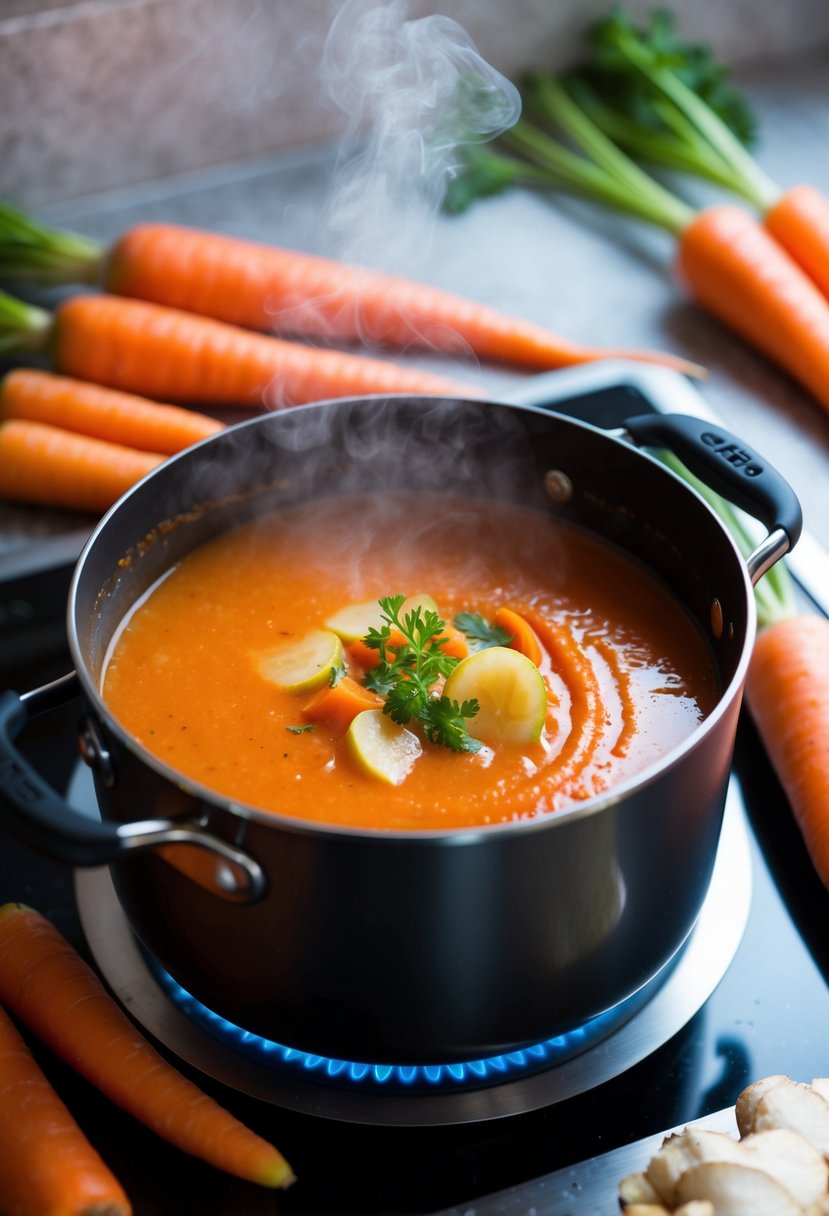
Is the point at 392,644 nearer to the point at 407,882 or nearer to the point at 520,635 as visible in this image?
the point at 520,635

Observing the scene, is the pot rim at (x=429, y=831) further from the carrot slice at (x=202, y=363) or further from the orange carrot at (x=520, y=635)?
the carrot slice at (x=202, y=363)

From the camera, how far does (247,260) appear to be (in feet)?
6.80

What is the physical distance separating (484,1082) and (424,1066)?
0.07m

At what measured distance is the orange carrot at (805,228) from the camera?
2.11 metres

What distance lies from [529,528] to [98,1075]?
2.57ft

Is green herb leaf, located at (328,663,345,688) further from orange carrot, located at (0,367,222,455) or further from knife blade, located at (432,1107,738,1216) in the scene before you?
orange carrot, located at (0,367,222,455)

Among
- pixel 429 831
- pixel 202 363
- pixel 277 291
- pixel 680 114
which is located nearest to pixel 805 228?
pixel 680 114

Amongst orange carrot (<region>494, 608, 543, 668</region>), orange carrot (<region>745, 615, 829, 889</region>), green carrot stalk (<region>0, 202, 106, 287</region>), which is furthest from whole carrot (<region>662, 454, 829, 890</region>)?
green carrot stalk (<region>0, 202, 106, 287</region>)

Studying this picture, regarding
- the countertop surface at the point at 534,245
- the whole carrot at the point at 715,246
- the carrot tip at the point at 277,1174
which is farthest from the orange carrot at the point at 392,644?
the whole carrot at the point at 715,246

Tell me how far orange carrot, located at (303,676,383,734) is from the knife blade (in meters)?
0.43

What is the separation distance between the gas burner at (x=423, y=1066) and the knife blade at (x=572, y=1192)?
7 centimetres

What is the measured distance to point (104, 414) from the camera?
185 cm

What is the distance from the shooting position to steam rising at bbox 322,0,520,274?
2.04m

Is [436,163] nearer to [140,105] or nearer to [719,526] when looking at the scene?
[140,105]
